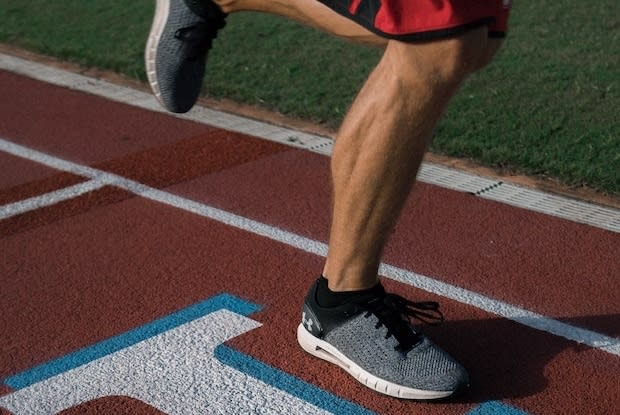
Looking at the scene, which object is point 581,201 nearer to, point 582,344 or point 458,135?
point 458,135

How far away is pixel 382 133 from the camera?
2764mm

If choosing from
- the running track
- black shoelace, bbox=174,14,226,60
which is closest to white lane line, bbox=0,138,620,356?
the running track

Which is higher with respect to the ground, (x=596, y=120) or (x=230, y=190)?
(x=596, y=120)

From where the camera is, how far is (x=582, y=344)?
324 centimetres

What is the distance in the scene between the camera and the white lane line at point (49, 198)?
14.5ft

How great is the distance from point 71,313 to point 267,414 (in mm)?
948

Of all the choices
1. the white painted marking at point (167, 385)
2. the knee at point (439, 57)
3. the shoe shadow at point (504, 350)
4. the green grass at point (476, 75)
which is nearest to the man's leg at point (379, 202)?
the knee at point (439, 57)

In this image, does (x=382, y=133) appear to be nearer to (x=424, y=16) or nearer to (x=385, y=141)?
(x=385, y=141)

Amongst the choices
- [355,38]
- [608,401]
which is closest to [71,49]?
[355,38]

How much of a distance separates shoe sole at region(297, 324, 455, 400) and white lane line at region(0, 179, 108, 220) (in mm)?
1757

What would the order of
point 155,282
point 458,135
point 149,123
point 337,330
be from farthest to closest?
point 149,123 < point 458,135 < point 155,282 < point 337,330

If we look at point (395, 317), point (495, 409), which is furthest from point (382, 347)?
point (495, 409)

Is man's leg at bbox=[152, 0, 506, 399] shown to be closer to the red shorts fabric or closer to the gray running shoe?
the red shorts fabric

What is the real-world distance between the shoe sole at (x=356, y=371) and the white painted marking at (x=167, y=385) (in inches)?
7.4
